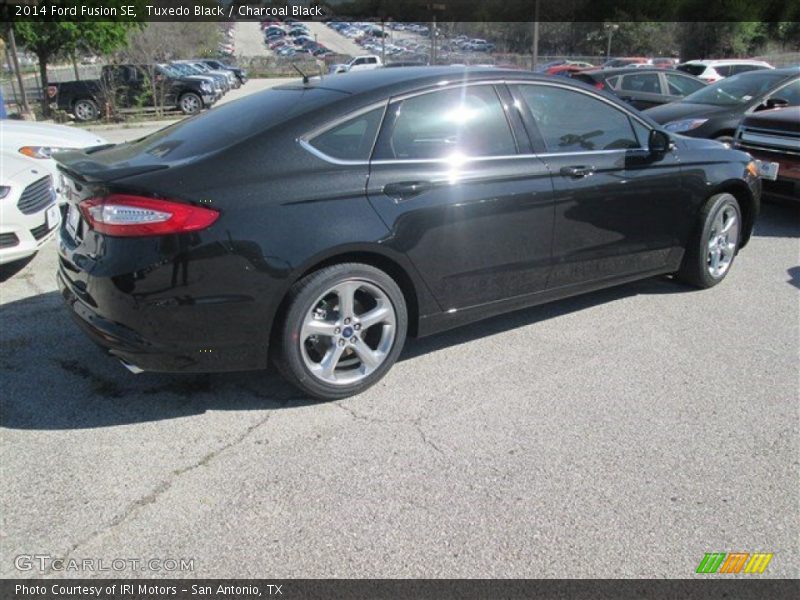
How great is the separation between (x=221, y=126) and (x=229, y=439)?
5.49 feet

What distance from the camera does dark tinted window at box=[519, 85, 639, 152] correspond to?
393cm

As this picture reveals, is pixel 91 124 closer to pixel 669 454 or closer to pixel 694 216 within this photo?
pixel 694 216

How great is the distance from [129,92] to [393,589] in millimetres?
21805

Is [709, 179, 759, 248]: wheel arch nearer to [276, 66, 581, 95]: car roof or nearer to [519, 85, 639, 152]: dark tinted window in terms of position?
[519, 85, 639, 152]: dark tinted window

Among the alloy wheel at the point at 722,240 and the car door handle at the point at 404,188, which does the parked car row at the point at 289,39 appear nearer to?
the alloy wheel at the point at 722,240

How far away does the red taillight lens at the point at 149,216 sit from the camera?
2846 millimetres

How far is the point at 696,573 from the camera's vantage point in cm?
229

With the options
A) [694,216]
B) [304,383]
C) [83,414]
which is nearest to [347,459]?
[304,383]

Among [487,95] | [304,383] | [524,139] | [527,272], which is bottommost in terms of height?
[304,383]

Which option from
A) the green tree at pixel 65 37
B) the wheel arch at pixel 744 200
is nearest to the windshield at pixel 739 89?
the wheel arch at pixel 744 200

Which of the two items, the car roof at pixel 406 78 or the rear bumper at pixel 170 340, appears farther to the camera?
the car roof at pixel 406 78

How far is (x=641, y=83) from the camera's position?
41.3ft

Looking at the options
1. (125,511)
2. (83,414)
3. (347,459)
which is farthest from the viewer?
(83,414)

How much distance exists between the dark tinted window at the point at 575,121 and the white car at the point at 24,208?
3.48 metres
